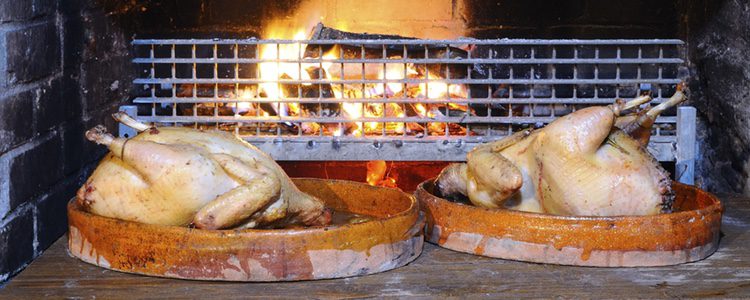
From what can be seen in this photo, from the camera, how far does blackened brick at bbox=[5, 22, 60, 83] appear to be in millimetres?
3607

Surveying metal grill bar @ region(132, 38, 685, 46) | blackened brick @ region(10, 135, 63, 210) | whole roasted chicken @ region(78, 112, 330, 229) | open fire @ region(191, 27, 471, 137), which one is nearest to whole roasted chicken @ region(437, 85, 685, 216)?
whole roasted chicken @ region(78, 112, 330, 229)

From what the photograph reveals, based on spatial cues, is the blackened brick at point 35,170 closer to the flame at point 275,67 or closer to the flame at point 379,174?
the flame at point 275,67

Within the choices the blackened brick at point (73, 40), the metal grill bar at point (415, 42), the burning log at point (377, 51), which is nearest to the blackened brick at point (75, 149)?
the blackened brick at point (73, 40)

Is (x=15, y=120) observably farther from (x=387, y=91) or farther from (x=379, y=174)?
(x=379, y=174)

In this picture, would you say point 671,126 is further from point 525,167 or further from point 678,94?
point 525,167

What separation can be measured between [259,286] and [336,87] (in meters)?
2.15

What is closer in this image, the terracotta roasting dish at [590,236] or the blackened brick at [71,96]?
the terracotta roasting dish at [590,236]

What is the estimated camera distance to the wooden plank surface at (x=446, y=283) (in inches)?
123

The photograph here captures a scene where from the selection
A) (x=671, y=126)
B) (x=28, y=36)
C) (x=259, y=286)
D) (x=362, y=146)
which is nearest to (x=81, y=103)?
(x=28, y=36)

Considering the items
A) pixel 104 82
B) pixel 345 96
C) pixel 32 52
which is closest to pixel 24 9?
pixel 32 52

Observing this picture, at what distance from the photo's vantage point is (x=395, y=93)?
16.8ft

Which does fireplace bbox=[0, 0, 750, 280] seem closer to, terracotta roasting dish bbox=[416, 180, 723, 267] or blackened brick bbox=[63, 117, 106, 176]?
blackened brick bbox=[63, 117, 106, 176]

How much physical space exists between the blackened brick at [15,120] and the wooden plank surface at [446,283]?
423 millimetres

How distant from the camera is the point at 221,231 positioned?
3.14 metres
